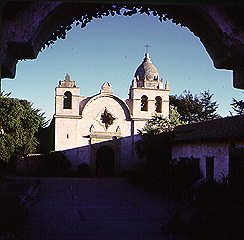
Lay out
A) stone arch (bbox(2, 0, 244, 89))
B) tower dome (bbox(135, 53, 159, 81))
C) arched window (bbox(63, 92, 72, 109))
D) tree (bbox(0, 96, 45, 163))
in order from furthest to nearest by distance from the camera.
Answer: tower dome (bbox(135, 53, 159, 81)) < arched window (bbox(63, 92, 72, 109)) < tree (bbox(0, 96, 45, 163)) < stone arch (bbox(2, 0, 244, 89))

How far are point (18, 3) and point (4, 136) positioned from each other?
19614mm

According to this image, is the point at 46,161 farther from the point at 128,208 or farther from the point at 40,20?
the point at 40,20

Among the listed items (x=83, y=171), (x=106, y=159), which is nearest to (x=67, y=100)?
(x=106, y=159)

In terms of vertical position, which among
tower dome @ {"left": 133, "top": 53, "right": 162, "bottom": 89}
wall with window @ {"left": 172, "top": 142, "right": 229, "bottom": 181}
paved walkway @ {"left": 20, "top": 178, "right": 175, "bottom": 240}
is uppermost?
tower dome @ {"left": 133, "top": 53, "right": 162, "bottom": 89}

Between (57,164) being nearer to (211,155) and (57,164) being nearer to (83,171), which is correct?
(83,171)

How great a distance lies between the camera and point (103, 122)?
2827 cm

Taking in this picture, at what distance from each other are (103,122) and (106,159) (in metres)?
3.02

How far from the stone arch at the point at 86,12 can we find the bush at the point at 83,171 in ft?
76.1

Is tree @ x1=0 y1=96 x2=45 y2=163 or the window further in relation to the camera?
tree @ x1=0 y1=96 x2=45 y2=163

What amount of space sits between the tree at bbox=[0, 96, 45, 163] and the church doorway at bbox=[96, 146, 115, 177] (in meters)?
5.95

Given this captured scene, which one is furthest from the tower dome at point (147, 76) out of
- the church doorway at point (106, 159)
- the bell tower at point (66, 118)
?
the church doorway at point (106, 159)

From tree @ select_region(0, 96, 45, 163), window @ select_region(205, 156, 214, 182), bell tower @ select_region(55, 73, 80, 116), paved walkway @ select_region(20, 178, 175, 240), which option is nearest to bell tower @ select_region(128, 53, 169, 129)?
bell tower @ select_region(55, 73, 80, 116)

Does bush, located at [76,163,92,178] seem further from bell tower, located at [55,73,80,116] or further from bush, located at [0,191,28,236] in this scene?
bush, located at [0,191,28,236]

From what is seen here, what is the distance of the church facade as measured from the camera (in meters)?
26.9
